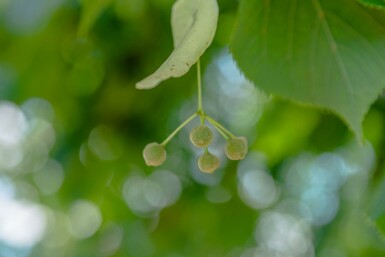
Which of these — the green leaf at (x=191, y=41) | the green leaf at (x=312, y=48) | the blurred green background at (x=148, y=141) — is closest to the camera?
the green leaf at (x=191, y=41)

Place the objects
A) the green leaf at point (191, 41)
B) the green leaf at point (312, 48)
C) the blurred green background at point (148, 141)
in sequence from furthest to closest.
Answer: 1. the blurred green background at point (148, 141)
2. the green leaf at point (312, 48)
3. the green leaf at point (191, 41)

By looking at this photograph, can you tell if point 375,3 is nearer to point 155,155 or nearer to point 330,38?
point 330,38

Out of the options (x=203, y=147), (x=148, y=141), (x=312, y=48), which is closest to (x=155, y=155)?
(x=203, y=147)

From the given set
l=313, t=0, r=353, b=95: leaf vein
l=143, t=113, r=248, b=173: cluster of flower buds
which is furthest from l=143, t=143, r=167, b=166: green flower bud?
l=313, t=0, r=353, b=95: leaf vein

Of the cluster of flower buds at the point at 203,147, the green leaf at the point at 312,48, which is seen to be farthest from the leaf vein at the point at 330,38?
the cluster of flower buds at the point at 203,147

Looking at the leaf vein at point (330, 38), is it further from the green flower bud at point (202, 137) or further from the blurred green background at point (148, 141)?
the blurred green background at point (148, 141)

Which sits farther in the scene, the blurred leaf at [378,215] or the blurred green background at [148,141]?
the blurred green background at [148,141]

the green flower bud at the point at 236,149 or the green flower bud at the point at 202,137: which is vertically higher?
the green flower bud at the point at 202,137
